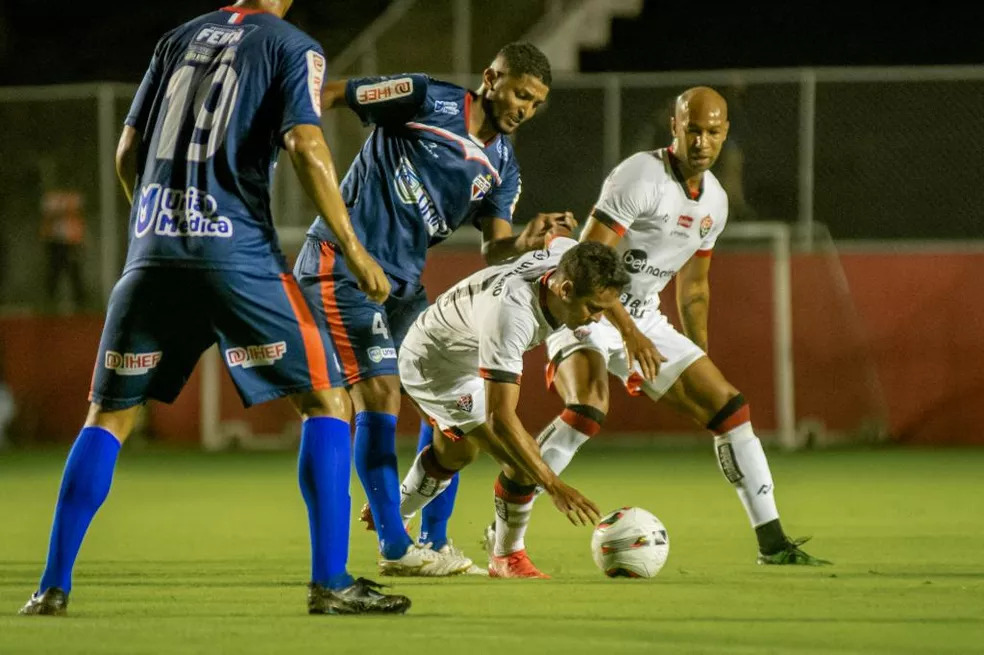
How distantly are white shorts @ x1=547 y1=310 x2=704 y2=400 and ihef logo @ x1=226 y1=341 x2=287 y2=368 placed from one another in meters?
2.43

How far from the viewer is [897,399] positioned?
15.3 meters

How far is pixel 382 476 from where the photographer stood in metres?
7.38

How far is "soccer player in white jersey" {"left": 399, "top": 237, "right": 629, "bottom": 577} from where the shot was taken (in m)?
6.84

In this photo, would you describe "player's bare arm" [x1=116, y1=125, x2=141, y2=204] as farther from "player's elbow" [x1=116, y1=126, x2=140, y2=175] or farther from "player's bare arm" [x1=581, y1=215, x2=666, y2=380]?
"player's bare arm" [x1=581, y1=215, x2=666, y2=380]

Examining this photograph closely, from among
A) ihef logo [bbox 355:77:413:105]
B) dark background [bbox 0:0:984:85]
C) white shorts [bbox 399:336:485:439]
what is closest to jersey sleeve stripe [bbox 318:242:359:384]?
white shorts [bbox 399:336:485:439]

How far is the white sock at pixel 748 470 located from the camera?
7.96m

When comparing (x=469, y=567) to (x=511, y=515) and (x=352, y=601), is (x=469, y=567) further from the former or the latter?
(x=352, y=601)

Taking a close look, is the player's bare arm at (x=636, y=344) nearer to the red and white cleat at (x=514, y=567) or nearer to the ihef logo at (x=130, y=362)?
the red and white cleat at (x=514, y=567)

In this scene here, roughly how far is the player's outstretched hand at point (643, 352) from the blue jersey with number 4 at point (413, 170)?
3.36 feet

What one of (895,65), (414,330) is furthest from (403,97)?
(895,65)

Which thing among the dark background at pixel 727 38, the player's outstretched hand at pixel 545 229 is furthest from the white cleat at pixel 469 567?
the dark background at pixel 727 38

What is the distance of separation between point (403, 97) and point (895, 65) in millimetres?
13166

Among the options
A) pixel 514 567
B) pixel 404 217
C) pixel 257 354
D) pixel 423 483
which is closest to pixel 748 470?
pixel 514 567

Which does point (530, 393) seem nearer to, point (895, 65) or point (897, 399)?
point (897, 399)
